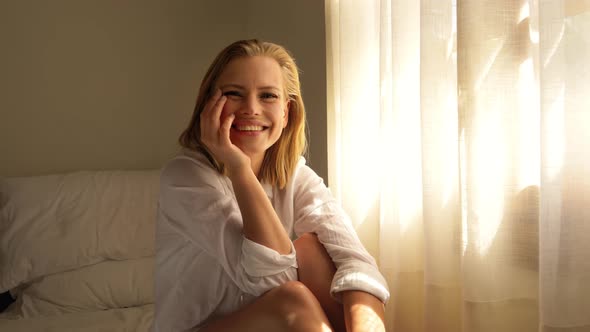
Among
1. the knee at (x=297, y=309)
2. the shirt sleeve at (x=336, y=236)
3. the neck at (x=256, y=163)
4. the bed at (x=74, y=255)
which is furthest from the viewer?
the bed at (x=74, y=255)

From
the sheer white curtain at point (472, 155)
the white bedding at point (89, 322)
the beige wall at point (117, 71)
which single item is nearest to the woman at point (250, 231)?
the sheer white curtain at point (472, 155)

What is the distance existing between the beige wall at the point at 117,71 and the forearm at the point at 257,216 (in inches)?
36.0

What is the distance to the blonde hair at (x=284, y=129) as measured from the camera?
1.29 m

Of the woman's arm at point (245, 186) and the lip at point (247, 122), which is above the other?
the lip at point (247, 122)

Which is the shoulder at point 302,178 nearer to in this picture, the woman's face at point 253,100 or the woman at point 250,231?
the woman at point 250,231

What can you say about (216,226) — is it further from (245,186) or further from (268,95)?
(268,95)

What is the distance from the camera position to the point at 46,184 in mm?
1976

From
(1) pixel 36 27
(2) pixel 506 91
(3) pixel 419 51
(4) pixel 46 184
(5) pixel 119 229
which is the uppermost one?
(1) pixel 36 27

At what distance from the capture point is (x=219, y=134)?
1204 mm

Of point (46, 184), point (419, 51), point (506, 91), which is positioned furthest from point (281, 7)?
point (506, 91)

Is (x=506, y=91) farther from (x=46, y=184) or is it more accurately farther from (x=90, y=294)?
(x=46, y=184)

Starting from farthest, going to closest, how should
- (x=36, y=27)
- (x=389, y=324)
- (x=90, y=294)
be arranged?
(x=36, y=27) < (x=90, y=294) < (x=389, y=324)

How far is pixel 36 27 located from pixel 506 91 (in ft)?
6.18

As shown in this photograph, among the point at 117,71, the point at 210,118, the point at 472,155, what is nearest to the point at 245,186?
the point at 210,118
